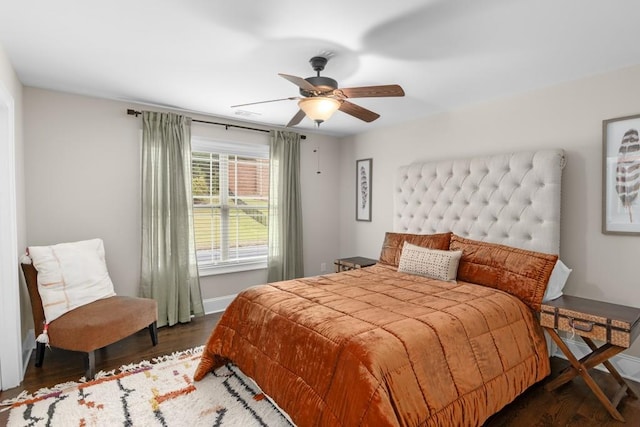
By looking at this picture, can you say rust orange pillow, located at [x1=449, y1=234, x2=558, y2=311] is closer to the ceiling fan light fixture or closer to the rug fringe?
the ceiling fan light fixture

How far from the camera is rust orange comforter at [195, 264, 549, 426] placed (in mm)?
1593

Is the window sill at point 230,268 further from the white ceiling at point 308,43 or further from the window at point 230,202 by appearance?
the white ceiling at point 308,43

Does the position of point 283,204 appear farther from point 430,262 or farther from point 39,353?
point 39,353

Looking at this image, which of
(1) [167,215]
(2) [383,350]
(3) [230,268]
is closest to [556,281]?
(2) [383,350]

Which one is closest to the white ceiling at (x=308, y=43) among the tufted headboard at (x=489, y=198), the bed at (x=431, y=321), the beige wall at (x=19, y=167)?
the beige wall at (x=19, y=167)

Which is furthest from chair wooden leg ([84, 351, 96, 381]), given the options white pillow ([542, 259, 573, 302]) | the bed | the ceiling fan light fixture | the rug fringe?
white pillow ([542, 259, 573, 302])

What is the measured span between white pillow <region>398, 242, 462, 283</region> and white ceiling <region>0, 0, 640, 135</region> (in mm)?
1457

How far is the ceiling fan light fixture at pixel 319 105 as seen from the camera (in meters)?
2.28

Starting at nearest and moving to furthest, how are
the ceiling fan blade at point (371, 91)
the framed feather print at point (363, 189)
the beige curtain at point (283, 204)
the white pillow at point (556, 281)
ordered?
the ceiling fan blade at point (371, 91) → the white pillow at point (556, 281) → the beige curtain at point (283, 204) → the framed feather print at point (363, 189)

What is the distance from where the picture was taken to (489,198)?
3.24 m

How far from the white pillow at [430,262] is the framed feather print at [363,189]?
1.53m

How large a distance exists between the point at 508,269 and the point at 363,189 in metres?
2.43

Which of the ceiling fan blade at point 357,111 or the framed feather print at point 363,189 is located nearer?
the ceiling fan blade at point 357,111

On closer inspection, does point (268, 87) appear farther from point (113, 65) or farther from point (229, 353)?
point (229, 353)
